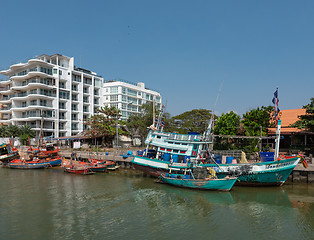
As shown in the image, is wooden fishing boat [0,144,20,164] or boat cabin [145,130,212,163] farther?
wooden fishing boat [0,144,20,164]

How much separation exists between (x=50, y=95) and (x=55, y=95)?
1163 millimetres

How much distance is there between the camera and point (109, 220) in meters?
15.5

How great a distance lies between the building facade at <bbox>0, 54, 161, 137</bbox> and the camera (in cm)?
5925

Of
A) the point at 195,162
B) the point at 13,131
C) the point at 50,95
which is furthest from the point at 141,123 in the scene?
the point at 195,162

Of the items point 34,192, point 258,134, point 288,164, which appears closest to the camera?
point 34,192

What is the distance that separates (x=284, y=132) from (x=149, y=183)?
927 inches

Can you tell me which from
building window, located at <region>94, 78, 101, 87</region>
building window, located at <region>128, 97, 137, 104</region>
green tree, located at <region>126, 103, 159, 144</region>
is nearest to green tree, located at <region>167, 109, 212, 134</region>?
green tree, located at <region>126, 103, 159, 144</region>

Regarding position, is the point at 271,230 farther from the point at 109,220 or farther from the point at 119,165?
the point at 119,165

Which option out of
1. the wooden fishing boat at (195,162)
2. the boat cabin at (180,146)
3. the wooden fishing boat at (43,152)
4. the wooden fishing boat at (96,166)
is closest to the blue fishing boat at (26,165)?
the wooden fishing boat at (43,152)

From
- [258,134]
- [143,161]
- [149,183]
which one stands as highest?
[258,134]

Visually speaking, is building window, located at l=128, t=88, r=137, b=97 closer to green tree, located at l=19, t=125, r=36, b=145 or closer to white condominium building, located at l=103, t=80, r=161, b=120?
white condominium building, located at l=103, t=80, r=161, b=120

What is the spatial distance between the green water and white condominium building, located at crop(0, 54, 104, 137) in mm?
36228

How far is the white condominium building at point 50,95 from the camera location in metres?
59.1

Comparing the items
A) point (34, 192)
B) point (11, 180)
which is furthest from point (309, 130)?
point (11, 180)
